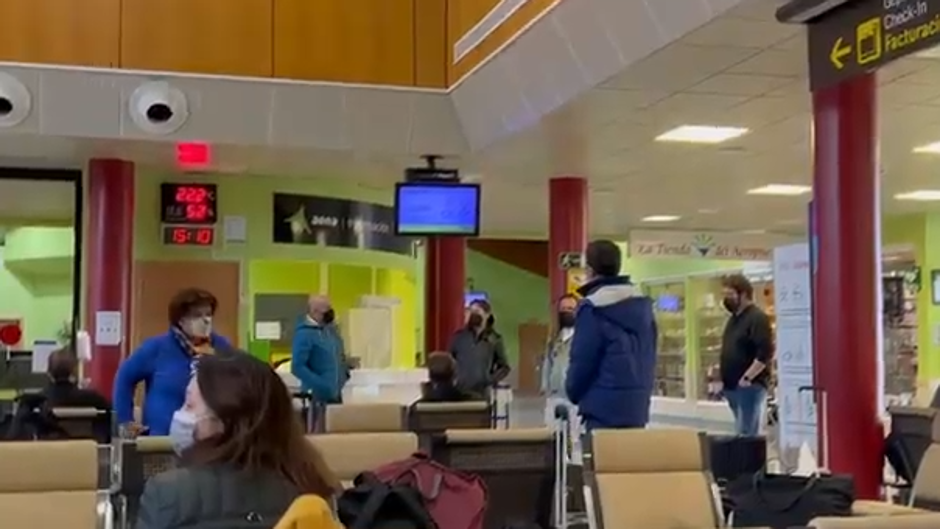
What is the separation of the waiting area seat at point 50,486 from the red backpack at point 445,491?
3.15 feet

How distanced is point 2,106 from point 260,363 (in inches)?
290

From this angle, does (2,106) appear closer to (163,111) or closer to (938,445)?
(163,111)

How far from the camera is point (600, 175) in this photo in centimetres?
1277

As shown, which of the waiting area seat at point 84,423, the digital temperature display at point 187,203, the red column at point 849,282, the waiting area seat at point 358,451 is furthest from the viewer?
the digital temperature display at point 187,203

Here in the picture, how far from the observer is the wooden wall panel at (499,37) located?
8445 mm

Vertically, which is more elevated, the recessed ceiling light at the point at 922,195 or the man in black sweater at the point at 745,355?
the recessed ceiling light at the point at 922,195

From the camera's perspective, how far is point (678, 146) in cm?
1105

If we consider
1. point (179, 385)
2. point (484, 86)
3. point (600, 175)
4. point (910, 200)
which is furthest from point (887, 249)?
point (179, 385)

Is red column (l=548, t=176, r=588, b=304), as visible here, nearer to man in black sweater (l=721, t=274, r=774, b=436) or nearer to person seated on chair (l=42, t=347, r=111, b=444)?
man in black sweater (l=721, t=274, r=774, b=436)

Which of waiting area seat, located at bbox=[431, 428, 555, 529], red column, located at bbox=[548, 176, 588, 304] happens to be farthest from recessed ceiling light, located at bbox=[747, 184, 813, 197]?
waiting area seat, located at bbox=[431, 428, 555, 529]

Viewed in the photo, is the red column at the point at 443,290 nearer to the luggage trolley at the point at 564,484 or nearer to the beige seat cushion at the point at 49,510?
the luggage trolley at the point at 564,484

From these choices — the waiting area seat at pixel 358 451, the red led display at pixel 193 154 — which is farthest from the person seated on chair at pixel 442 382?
the waiting area seat at pixel 358 451

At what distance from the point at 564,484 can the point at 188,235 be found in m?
7.04

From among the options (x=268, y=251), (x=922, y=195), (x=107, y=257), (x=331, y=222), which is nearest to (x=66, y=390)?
(x=107, y=257)
